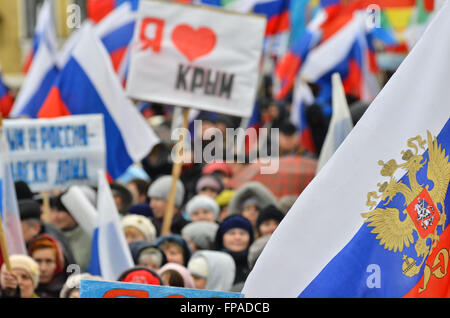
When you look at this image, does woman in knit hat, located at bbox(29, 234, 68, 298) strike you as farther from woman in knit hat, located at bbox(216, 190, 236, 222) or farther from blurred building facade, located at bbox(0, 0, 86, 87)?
blurred building facade, located at bbox(0, 0, 86, 87)

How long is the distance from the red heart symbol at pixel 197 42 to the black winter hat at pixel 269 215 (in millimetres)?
1432

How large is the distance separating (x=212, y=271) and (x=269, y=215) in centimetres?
100

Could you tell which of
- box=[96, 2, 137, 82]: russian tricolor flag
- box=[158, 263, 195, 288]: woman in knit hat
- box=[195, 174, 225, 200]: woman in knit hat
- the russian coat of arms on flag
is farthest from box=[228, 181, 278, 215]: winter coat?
the russian coat of arms on flag

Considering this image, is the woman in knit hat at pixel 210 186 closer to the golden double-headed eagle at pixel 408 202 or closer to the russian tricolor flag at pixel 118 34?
the russian tricolor flag at pixel 118 34

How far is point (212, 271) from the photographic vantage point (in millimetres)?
6156

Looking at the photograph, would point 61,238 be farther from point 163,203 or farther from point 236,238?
point 163,203

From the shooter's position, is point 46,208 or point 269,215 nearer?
point 269,215

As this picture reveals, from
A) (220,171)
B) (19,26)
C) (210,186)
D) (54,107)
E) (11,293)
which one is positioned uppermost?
(54,107)

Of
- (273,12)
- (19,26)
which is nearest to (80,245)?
(273,12)

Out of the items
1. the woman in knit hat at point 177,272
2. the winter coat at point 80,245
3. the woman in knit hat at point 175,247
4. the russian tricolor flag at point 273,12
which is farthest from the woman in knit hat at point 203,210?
the russian tricolor flag at point 273,12

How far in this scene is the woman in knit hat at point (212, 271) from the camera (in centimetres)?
612

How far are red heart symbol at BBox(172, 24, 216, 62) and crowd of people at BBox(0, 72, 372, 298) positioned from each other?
95 centimetres

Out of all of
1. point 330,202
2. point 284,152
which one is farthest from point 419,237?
point 284,152

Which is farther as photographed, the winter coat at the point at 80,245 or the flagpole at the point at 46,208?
the flagpole at the point at 46,208
